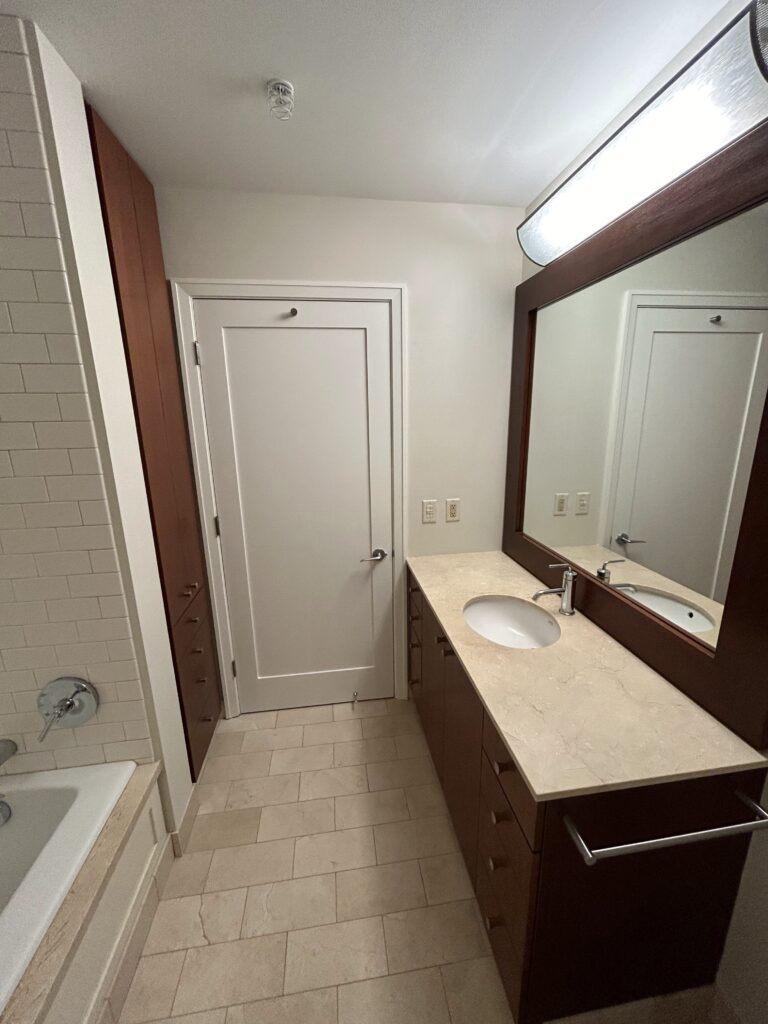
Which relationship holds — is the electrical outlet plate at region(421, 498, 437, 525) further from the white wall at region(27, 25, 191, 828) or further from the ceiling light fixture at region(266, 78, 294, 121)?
the ceiling light fixture at region(266, 78, 294, 121)

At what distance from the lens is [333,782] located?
1745mm

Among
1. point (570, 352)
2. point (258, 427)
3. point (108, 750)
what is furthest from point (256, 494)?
point (570, 352)

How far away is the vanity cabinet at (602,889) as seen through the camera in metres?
0.85

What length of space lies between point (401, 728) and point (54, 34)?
8.90ft

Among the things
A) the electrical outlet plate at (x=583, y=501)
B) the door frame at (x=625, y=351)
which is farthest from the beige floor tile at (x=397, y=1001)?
the electrical outlet plate at (x=583, y=501)

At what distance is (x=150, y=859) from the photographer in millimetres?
1319

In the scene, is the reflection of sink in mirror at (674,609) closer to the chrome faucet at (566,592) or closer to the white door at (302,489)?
the chrome faucet at (566,592)

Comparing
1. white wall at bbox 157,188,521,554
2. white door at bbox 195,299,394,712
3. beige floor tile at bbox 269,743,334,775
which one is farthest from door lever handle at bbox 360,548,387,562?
beige floor tile at bbox 269,743,334,775

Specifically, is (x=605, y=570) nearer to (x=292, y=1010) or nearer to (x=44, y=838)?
(x=292, y=1010)

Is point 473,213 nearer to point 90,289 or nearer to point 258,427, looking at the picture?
point 258,427

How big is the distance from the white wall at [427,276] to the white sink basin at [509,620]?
50cm

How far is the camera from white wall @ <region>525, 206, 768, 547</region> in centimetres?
90

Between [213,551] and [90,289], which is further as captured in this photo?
[213,551]

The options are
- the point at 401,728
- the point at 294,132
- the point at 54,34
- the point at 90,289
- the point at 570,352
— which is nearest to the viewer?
the point at 54,34
